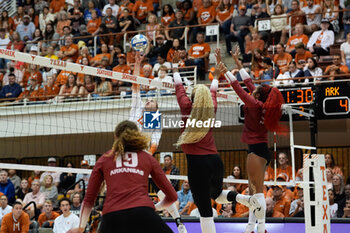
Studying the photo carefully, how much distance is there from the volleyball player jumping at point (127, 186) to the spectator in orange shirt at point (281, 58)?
9.74 meters

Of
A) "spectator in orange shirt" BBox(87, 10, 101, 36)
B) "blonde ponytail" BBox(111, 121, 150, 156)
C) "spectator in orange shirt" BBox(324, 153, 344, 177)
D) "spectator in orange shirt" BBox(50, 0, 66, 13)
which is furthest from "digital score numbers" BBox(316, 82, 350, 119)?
"spectator in orange shirt" BBox(50, 0, 66, 13)

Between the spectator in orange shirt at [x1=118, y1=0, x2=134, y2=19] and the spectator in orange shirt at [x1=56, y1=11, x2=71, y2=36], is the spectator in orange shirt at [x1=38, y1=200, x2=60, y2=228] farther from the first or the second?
the spectator in orange shirt at [x1=56, y1=11, x2=71, y2=36]

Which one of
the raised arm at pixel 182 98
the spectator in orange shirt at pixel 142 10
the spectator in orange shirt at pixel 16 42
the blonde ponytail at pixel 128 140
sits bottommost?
the blonde ponytail at pixel 128 140

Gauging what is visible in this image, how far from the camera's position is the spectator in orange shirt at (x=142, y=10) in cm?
1862

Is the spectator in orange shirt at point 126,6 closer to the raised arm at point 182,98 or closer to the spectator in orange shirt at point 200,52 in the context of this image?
the spectator in orange shirt at point 200,52

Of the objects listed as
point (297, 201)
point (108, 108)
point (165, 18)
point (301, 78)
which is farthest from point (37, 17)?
point (297, 201)

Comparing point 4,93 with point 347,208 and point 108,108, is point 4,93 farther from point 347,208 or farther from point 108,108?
point 347,208

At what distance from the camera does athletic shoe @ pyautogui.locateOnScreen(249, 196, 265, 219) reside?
24.7 feet

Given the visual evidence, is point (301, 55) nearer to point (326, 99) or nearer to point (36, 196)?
point (326, 99)

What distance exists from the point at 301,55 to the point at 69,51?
21.9 ft

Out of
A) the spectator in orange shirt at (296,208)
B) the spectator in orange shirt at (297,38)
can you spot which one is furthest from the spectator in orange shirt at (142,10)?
the spectator in orange shirt at (296,208)

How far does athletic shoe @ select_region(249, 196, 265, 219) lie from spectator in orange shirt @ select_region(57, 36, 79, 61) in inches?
443

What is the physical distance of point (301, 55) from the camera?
14531 millimetres

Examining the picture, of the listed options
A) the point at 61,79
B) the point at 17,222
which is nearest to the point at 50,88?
the point at 61,79
